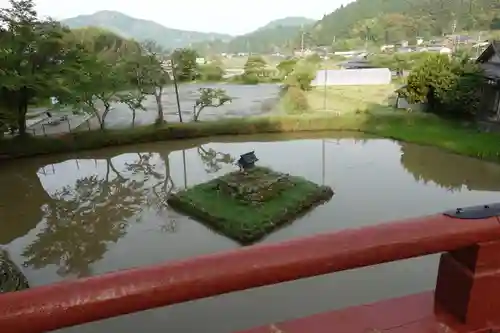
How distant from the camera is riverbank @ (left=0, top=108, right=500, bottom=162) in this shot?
1330 cm

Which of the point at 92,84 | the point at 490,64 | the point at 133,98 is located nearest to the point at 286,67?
the point at 133,98

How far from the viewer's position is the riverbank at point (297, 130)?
13.3 m

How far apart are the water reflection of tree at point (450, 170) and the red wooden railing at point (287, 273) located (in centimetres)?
975

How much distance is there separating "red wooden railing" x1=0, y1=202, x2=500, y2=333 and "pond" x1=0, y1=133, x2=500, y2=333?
14.2 ft

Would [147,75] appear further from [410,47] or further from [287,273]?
[410,47]

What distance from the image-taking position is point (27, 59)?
13.9 metres

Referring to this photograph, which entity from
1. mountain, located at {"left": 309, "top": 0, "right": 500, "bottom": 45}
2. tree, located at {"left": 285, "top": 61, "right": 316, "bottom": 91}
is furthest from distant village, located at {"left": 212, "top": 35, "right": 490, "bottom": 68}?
tree, located at {"left": 285, "top": 61, "right": 316, "bottom": 91}

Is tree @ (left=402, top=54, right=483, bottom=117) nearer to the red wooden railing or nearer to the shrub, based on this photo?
the shrub

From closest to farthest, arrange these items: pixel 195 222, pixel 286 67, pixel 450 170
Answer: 1. pixel 195 222
2. pixel 450 170
3. pixel 286 67

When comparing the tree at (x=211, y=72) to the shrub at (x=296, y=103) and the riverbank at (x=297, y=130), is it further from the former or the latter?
the riverbank at (x=297, y=130)

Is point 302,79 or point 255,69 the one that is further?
point 255,69

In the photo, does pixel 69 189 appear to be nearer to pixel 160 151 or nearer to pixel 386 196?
pixel 160 151

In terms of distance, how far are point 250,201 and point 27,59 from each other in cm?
975

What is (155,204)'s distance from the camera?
9398 mm
